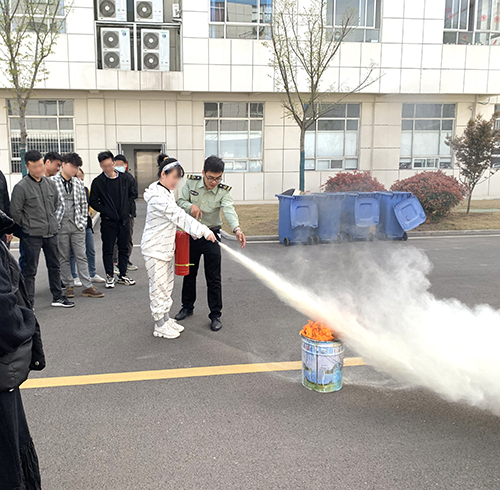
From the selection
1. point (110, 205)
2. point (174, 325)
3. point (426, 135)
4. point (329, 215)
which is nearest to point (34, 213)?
point (110, 205)

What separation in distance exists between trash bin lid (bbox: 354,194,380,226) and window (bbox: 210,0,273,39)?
408 inches

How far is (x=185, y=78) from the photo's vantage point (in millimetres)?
18828

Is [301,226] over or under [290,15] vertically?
under

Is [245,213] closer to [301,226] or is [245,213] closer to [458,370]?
[301,226]

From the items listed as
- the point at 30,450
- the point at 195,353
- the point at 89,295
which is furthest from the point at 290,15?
the point at 30,450

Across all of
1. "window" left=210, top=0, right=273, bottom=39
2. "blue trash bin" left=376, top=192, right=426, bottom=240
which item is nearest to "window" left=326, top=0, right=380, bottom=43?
"window" left=210, top=0, right=273, bottom=39

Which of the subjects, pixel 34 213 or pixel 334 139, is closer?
pixel 34 213

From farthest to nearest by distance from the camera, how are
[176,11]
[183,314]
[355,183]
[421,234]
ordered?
[176,11]
[355,183]
[421,234]
[183,314]

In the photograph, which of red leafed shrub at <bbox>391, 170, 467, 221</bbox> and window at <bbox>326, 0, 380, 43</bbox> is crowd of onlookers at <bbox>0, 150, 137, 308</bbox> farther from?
window at <bbox>326, 0, 380, 43</bbox>

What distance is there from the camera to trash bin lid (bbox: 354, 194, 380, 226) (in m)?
12.2

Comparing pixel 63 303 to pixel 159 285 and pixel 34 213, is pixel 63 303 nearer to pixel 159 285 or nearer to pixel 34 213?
pixel 34 213

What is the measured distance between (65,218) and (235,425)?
459cm

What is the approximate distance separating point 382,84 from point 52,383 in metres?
18.8

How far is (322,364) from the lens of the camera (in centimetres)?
398
